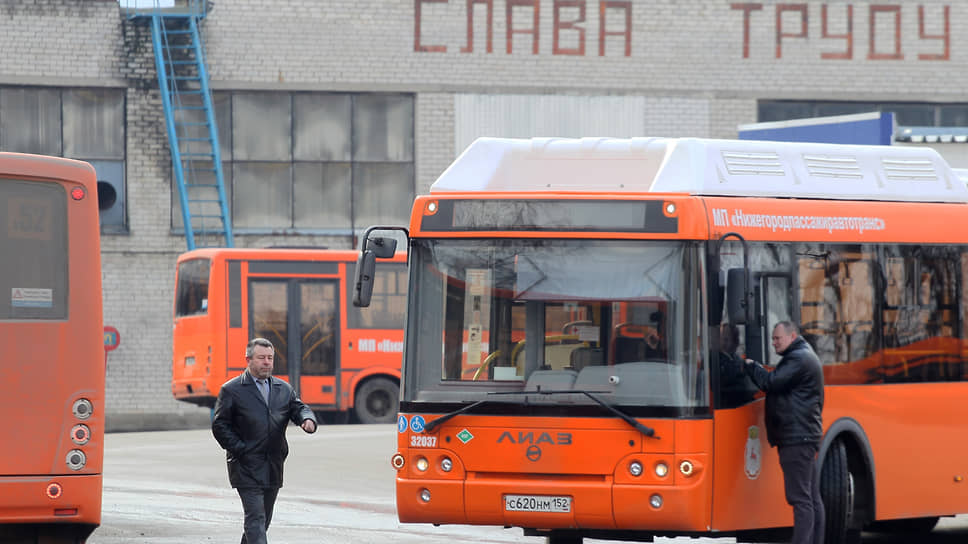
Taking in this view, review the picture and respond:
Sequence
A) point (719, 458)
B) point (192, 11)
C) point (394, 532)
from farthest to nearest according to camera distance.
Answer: point (192, 11) < point (394, 532) < point (719, 458)

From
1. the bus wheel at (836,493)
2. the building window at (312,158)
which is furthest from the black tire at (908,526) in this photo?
the building window at (312,158)

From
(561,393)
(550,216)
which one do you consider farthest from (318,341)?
(561,393)

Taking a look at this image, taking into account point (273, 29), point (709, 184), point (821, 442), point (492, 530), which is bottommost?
point (492, 530)

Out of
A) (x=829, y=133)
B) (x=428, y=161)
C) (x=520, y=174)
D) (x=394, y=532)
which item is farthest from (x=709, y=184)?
(x=428, y=161)

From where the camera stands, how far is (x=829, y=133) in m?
21.2

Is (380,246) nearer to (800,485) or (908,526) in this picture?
(800,485)

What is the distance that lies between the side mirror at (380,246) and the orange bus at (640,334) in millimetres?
48

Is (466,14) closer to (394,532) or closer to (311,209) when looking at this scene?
(311,209)

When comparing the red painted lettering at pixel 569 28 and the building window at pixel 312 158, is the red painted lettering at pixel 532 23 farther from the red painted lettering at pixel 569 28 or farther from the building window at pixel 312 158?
the building window at pixel 312 158

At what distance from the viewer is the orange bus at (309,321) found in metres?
26.0

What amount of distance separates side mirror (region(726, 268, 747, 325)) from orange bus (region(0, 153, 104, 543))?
12.1ft

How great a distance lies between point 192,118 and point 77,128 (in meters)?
1.89

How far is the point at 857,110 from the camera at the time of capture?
30016 mm

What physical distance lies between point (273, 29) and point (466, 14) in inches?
129
